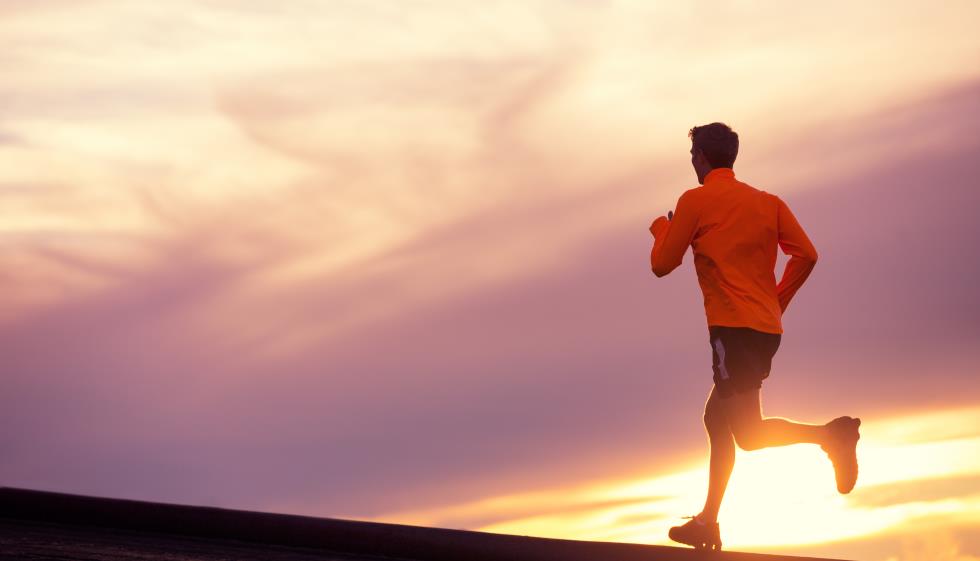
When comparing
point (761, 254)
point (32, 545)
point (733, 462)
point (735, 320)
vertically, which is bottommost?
point (32, 545)

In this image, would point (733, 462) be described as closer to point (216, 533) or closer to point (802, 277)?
point (802, 277)

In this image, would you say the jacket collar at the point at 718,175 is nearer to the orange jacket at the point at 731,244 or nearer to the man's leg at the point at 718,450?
the orange jacket at the point at 731,244

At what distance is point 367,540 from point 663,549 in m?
1.53

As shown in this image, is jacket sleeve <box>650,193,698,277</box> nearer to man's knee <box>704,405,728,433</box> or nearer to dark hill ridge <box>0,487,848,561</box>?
man's knee <box>704,405,728,433</box>

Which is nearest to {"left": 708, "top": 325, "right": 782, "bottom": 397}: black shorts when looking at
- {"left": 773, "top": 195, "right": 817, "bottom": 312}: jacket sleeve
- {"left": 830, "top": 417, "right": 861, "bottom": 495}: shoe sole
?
{"left": 773, "top": 195, "right": 817, "bottom": 312}: jacket sleeve

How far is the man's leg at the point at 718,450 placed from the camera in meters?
6.34

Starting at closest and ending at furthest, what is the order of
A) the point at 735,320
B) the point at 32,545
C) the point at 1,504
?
the point at 32,545 < the point at 1,504 < the point at 735,320

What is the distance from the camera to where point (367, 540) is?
582 cm

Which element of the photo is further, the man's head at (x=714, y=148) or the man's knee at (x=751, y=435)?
the man's head at (x=714, y=148)

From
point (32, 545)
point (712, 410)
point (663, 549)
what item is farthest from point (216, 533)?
point (712, 410)

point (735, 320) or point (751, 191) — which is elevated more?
point (751, 191)

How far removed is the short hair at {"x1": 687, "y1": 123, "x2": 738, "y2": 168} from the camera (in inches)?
257

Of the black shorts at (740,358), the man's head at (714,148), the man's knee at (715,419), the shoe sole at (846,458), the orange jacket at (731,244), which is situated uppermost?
the man's head at (714,148)

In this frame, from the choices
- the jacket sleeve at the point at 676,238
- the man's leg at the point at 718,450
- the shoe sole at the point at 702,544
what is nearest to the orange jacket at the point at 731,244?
the jacket sleeve at the point at 676,238
